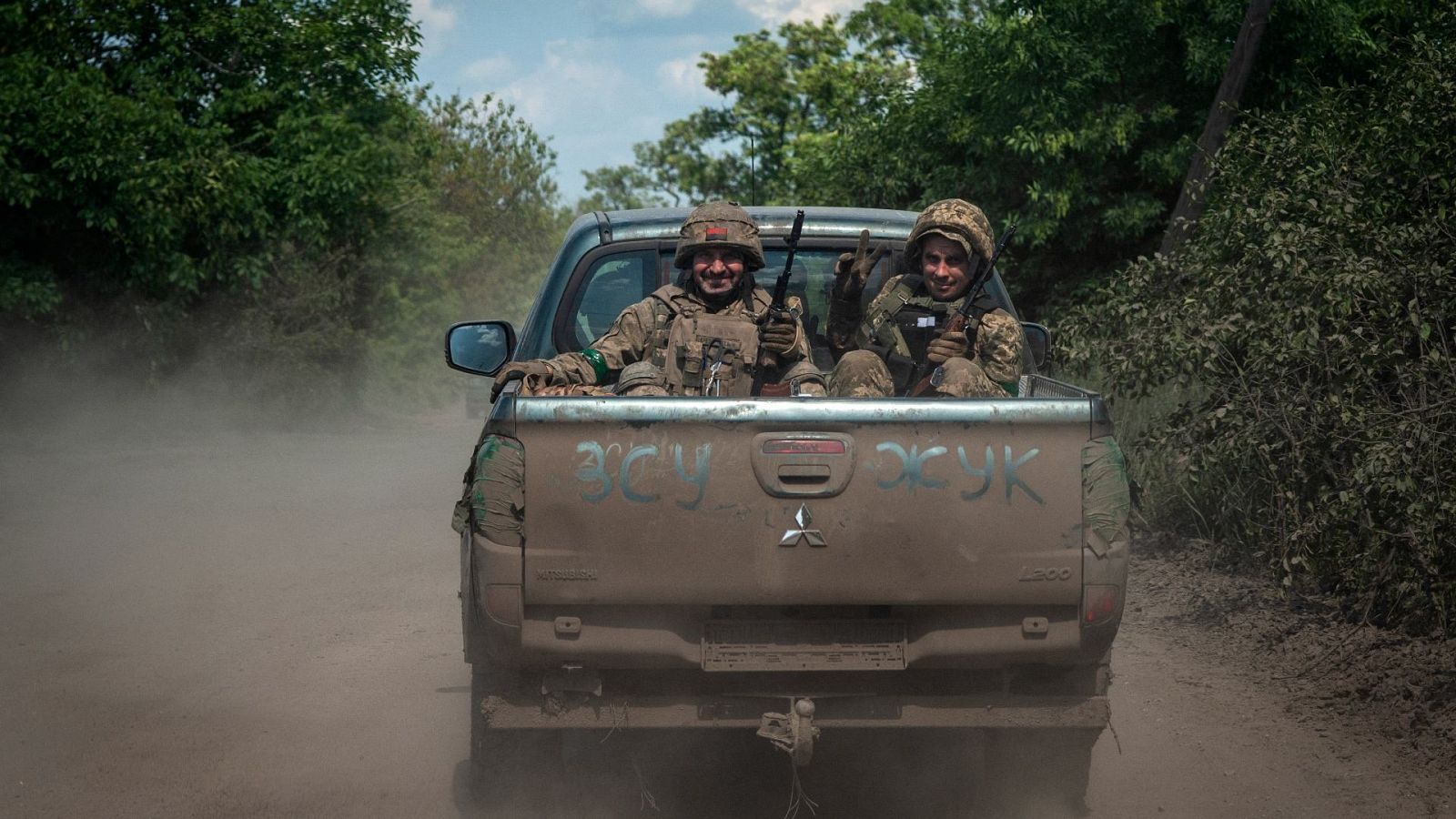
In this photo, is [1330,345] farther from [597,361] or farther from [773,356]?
[597,361]

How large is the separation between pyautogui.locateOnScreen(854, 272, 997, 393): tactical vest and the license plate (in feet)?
5.32

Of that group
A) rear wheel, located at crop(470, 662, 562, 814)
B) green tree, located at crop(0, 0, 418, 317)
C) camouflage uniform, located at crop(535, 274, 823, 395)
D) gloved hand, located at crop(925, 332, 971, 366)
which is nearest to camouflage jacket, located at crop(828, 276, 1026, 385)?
gloved hand, located at crop(925, 332, 971, 366)

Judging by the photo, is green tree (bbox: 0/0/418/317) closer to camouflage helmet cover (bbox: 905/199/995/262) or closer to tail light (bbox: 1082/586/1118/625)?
camouflage helmet cover (bbox: 905/199/995/262)

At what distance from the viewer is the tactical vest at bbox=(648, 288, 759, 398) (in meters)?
5.10

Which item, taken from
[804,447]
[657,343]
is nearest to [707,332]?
[657,343]

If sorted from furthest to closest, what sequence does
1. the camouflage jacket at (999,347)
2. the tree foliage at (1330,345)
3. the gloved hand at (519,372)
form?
the tree foliage at (1330,345), the camouflage jacket at (999,347), the gloved hand at (519,372)

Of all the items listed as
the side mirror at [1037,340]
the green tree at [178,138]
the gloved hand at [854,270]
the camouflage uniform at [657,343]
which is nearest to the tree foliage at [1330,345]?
the side mirror at [1037,340]

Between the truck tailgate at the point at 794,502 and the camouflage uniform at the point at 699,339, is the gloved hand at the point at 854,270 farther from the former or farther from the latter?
the truck tailgate at the point at 794,502

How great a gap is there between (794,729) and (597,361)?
1751 millimetres

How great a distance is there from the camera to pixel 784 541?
3781 millimetres

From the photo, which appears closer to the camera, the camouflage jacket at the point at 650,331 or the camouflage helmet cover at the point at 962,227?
the camouflage jacket at the point at 650,331

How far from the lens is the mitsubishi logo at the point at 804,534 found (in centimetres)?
378

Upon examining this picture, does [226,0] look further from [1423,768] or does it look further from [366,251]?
[1423,768]

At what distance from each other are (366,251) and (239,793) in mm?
17013
